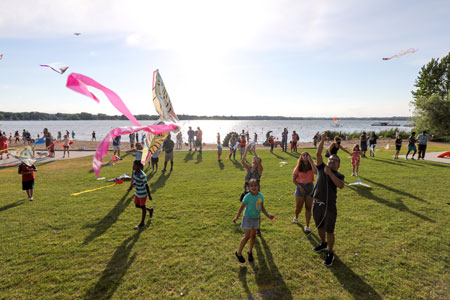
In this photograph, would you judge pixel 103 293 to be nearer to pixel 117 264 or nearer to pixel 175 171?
pixel 117 264

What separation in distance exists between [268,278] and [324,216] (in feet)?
5.44

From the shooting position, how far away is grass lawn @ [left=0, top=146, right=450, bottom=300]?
4.07 meters

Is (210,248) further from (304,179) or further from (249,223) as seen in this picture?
(304,179)

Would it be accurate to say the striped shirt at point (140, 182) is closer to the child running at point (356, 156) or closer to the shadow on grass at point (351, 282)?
the shadow on grass at point (351, 282)

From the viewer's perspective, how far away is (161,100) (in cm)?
394

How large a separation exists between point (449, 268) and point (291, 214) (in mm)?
3551

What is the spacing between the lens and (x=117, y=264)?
4.76 metres

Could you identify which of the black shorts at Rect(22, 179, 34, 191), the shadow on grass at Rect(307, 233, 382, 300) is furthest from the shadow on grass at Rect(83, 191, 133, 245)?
the shadow on grass at Rect(307, 233, 382, 300)

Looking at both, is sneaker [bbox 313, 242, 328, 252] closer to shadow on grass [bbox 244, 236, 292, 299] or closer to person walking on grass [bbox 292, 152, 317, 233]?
person walking on grass [bbox 292, 152, 317, 233]

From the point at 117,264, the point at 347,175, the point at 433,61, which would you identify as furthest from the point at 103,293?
the point at 433,61

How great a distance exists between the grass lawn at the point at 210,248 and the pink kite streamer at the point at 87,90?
3256 mm

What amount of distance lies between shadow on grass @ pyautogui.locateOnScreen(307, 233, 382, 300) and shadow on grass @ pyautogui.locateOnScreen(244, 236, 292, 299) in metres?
1.09

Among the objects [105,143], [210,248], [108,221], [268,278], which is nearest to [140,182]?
[108,221]

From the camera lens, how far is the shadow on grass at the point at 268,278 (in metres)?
3.92
